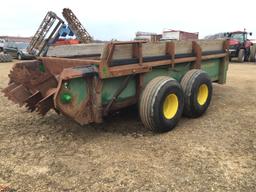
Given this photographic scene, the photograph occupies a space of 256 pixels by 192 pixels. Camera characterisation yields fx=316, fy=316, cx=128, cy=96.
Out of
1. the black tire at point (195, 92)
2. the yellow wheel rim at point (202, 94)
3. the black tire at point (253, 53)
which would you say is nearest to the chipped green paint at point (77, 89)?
the black tire at point (195, 92)

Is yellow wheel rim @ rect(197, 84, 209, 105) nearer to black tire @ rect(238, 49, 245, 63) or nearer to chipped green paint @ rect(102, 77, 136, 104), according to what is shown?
chipped green paint @ rect(102, 77, 136, 104)

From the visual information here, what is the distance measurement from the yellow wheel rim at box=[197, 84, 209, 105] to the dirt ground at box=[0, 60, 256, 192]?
280 mm

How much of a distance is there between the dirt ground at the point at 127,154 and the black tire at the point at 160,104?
0.57 feet

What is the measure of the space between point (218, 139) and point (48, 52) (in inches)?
127

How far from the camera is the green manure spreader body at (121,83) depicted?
396cm

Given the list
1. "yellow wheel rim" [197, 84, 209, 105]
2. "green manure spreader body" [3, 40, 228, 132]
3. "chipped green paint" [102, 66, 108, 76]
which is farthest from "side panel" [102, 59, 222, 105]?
"yellow wheel rim" [197, 84, 209, 105]

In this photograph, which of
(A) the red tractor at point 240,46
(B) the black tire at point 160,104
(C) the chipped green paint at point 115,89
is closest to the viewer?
(C) the chipped green paint at point 115,89

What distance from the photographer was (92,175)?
335 centimetres

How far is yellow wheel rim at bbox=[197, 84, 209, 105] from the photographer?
541 centimetres

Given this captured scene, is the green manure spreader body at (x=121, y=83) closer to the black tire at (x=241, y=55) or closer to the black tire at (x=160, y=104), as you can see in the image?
the black tire at (x=160, y=104)

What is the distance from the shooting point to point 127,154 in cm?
386

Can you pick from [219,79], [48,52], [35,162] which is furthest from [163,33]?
[35,162]

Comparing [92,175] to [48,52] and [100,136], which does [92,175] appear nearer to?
[100,136]

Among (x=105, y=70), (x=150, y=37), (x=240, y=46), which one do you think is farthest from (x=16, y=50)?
(x=105, y=70)
